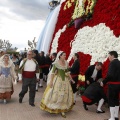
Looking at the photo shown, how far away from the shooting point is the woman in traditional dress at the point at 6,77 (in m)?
7.31

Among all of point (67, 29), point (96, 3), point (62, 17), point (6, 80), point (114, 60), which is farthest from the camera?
point (62, 17)

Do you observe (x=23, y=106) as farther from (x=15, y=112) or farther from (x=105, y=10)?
(x=105, y=10)

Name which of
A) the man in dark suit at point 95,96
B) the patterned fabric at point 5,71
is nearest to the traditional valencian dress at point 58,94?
the man in dark suit at point 95,96

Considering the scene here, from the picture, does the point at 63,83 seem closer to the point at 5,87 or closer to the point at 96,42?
the point at 5,87

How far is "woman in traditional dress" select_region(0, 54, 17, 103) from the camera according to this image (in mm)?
7312

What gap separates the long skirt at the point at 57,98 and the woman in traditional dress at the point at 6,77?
69.4 inches

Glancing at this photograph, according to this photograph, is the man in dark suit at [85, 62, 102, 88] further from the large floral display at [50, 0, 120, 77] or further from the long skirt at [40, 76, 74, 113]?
the long skirt at [40, 76, 74, 113]

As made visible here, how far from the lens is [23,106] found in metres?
6.90

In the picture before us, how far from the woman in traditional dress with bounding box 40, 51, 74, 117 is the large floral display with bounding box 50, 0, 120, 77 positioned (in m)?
2.00

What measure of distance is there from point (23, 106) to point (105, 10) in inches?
181

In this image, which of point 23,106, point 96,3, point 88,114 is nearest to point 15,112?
point 23,106

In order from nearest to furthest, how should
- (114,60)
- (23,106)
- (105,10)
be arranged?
(114,60) < (23,106) < (105,10)

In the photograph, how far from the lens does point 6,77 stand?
7375mm

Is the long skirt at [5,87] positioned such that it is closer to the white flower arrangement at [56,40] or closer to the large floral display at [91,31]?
the large floral display at [91,31]
